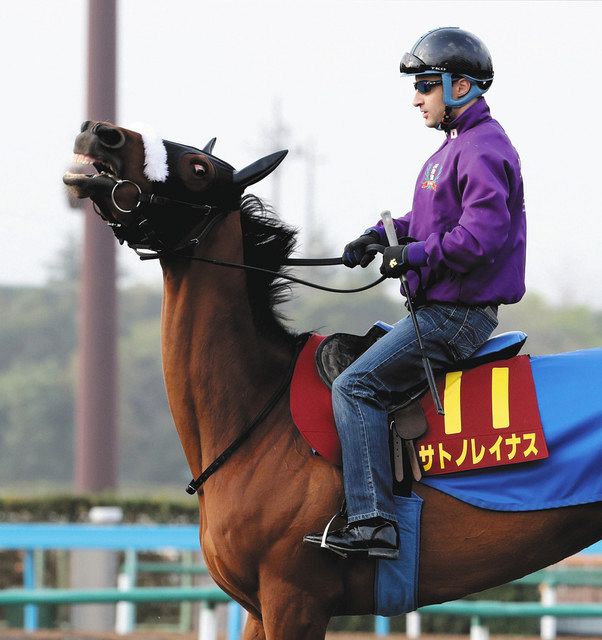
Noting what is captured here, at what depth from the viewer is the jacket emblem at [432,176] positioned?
439 cm

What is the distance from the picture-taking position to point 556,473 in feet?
14.0

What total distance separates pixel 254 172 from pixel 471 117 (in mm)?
849

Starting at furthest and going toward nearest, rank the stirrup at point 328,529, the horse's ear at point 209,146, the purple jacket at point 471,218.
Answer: the horse's ear at point 209,146 < the purple jacket at point 471,218 < the stirrup at point 328,529

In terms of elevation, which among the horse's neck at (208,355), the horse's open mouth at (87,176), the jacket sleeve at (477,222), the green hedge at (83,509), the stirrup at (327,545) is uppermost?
the horse's open mouth at (87,176)

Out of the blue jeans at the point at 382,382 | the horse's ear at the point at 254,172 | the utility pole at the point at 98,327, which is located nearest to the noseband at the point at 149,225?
the horse's ear at the point at 254,172

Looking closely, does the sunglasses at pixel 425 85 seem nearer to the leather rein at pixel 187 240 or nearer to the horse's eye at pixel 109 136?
the leather rein at pixel 187 240

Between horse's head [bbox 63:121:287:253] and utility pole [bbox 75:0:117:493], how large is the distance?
11673 millimetres

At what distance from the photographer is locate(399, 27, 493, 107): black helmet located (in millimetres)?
4445

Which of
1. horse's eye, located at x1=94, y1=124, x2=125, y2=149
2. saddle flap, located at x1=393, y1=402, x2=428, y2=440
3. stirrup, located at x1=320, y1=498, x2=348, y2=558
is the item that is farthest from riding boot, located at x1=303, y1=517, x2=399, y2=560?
horse's eye, located at x1=94, y1=124, x2=125, y2=149

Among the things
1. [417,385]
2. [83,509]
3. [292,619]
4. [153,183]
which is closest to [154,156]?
[153,183]

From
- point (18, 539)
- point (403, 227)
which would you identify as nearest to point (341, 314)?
point (18, 539)

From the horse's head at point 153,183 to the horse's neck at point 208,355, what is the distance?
0.40ft

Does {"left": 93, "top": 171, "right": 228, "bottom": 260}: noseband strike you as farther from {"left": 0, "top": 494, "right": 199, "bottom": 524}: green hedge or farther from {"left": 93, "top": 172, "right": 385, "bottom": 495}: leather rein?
{"left": 0, "top": 494, "right": 199, "bottom": 524}: green hedge

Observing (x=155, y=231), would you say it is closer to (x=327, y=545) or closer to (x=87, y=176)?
(x=87, y=176)
